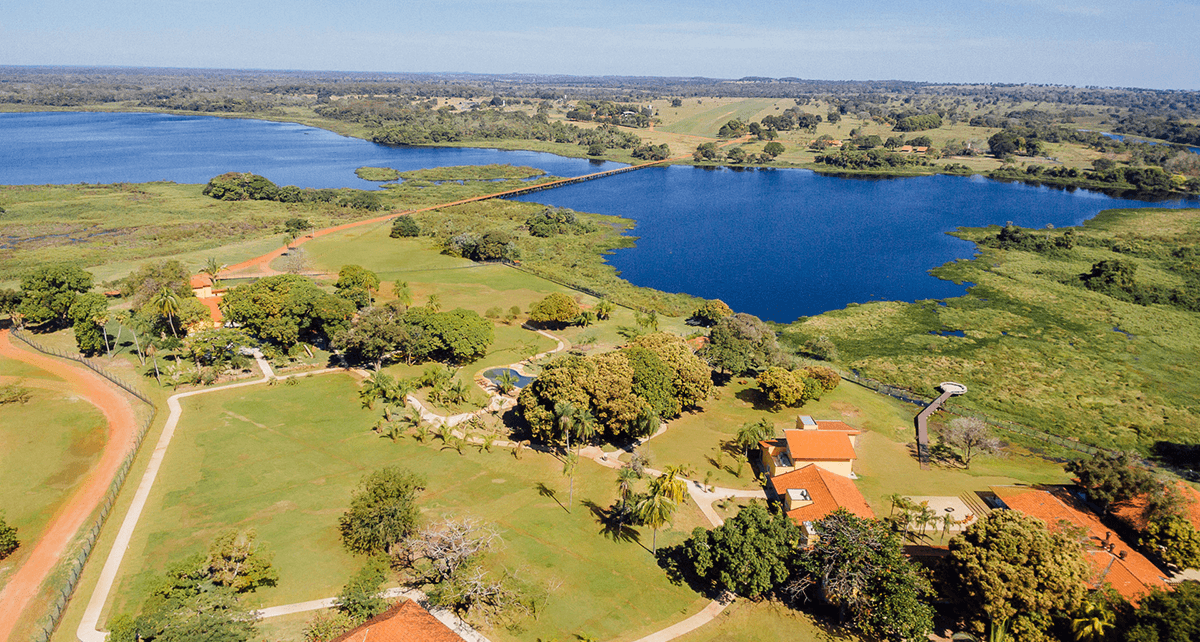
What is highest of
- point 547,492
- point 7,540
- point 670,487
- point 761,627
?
point 670,487

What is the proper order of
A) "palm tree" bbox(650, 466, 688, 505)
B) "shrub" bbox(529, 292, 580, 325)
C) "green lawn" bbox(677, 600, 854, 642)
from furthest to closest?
"shrub" bbox(529, 292, 580, 325)
"palm tree" bbox(650, 466, 688, 505)
"green lawn" bbox(677, 600, 854, 642)

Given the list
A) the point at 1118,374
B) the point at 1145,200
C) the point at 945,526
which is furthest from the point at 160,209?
the point at 1145,200

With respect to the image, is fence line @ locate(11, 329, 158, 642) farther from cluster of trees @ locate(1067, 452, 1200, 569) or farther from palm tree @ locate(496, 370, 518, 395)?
cluster of trees @ locate(1067, 452, 1200, 569)

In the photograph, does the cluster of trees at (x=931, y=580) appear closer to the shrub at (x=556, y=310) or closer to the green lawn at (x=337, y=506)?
the green lawn at (x=337, y=506)

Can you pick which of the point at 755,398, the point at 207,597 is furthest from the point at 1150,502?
the point at 207,597

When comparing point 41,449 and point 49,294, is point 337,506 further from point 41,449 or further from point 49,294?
point 49,294

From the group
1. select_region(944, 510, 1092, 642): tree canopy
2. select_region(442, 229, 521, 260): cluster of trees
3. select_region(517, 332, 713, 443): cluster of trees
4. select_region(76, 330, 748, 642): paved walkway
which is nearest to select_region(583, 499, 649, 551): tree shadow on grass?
select_region(76, 330, 748, 642): paved walkway

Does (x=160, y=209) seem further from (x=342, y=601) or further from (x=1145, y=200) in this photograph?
(x=1145, y=200)
